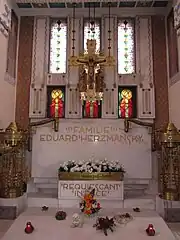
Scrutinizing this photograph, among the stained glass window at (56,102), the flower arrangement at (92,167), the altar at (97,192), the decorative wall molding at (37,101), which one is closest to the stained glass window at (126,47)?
the stained glass window at (56,102)

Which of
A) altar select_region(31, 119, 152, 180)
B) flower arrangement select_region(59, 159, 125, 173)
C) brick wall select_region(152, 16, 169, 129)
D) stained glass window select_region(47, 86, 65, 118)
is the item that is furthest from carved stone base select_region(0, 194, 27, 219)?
brick wall select_region(152, 16, 169, 129)

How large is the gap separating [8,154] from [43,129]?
4.76 ft

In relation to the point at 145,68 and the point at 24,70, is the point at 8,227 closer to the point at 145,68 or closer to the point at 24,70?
the point at 24,70

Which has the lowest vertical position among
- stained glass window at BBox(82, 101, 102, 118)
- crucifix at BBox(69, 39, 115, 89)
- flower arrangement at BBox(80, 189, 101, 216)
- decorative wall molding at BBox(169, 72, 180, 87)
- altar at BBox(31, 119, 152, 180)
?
flower arrangement at BBox(80, 189, 101, 216)

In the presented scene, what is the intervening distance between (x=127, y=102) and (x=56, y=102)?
216 cm

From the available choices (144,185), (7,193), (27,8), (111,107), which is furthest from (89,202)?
(27,8)

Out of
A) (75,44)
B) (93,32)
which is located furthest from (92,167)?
(93,32)

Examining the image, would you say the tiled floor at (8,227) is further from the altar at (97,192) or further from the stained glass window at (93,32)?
the stained glass window at (93,32)

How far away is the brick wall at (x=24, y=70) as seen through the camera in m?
7.62

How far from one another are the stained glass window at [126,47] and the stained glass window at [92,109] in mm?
Answer: 1264

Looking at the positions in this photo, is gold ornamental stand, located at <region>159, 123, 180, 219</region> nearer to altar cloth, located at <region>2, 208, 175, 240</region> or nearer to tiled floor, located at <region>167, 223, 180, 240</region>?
tiled floor, located at <region>167, 223, 180, 240</region>

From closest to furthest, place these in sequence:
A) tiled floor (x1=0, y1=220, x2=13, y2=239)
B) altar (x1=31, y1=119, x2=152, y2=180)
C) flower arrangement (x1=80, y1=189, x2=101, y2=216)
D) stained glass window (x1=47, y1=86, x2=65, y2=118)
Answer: flower arrangement (x1=80, y1=189, x2=101, y2=216), tiled floor (x1=0, y1=220, x2=13, y2=239), altar (x1=31, y1=119, x2=152, y2=180), stained glass window (x1=47, y1=86, x2=65, y2=118)

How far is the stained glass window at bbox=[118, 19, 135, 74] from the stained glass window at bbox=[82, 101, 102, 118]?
1264mm

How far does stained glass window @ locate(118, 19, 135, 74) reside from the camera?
25.8 ft
